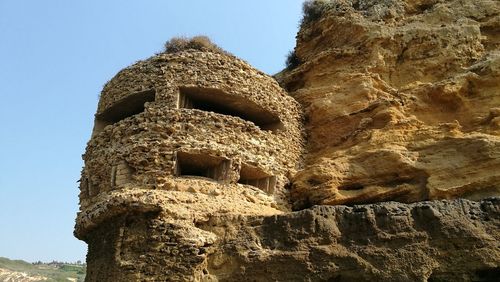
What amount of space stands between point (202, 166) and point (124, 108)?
8.68ft

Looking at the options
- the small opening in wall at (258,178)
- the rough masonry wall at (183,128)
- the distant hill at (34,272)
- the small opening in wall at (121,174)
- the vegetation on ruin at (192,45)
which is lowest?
the distant hill at (34,272)

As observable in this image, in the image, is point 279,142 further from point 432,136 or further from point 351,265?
point 351,265

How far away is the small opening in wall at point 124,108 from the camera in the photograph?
434 inches

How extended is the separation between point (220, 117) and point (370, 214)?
12.8 ft

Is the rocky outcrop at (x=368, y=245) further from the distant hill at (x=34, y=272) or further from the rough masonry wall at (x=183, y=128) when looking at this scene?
the distant hill at (x=34, y=272)

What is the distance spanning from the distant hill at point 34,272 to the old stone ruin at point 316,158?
A: 182ft

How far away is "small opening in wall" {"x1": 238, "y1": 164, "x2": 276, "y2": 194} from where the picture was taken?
34.4ft

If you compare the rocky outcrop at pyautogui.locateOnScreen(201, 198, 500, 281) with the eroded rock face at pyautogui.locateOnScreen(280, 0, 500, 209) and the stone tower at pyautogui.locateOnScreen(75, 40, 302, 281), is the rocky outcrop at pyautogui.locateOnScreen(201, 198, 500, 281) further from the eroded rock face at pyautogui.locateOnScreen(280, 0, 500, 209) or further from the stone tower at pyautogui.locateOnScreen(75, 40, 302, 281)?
the eroded rock face at pyautogui.locateOnScreen(280, 0, 500, 209)

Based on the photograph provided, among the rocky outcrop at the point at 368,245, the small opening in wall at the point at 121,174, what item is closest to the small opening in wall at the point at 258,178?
the rocky outcrop at the point at 368,245

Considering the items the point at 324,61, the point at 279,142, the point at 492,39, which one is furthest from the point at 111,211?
the point at 492,39

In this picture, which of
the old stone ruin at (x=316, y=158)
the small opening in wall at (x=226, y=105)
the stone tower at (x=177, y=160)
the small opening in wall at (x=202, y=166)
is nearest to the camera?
the old stone ruin at (x=316, y=158)

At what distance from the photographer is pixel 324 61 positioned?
13.2m

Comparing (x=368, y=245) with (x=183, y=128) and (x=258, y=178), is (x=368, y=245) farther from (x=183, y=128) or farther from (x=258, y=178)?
(x=183, y=128)

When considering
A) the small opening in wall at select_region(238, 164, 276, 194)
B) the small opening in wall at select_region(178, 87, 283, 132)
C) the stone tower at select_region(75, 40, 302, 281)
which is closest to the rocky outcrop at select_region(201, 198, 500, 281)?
the stone tower at select_region(75, 40, 302, 281)
